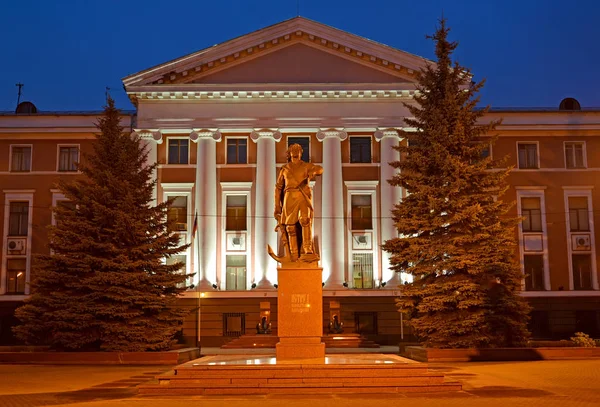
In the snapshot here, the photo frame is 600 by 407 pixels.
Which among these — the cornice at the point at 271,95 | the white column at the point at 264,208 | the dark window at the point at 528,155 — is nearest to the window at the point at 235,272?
the white column at the point at 264,208

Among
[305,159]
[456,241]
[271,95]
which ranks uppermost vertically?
[271,95]

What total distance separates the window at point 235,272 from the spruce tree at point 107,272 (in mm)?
10088

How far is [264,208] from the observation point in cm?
3672

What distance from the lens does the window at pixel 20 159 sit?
38688 millimetres

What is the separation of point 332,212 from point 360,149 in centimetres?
375

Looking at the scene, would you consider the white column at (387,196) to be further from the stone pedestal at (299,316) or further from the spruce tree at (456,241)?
the stone pedestal at (299,316)

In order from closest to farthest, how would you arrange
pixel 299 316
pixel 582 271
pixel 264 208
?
pixel 299 316 → pixel 264 208 → pixel 582 271

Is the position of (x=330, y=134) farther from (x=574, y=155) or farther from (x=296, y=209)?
(x=296, y=209)

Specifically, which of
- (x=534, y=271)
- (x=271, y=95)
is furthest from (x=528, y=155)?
(x=271, y=95)

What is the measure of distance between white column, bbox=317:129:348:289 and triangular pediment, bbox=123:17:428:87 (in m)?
3.04

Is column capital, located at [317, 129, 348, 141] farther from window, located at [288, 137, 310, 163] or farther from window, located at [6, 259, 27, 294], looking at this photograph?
window, located at [6, 259, 27, 294]

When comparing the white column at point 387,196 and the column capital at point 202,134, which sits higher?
the column capital at point 202,134

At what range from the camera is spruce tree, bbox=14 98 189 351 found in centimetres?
2433

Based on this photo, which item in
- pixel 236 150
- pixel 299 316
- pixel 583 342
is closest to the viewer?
pixel 299 316
